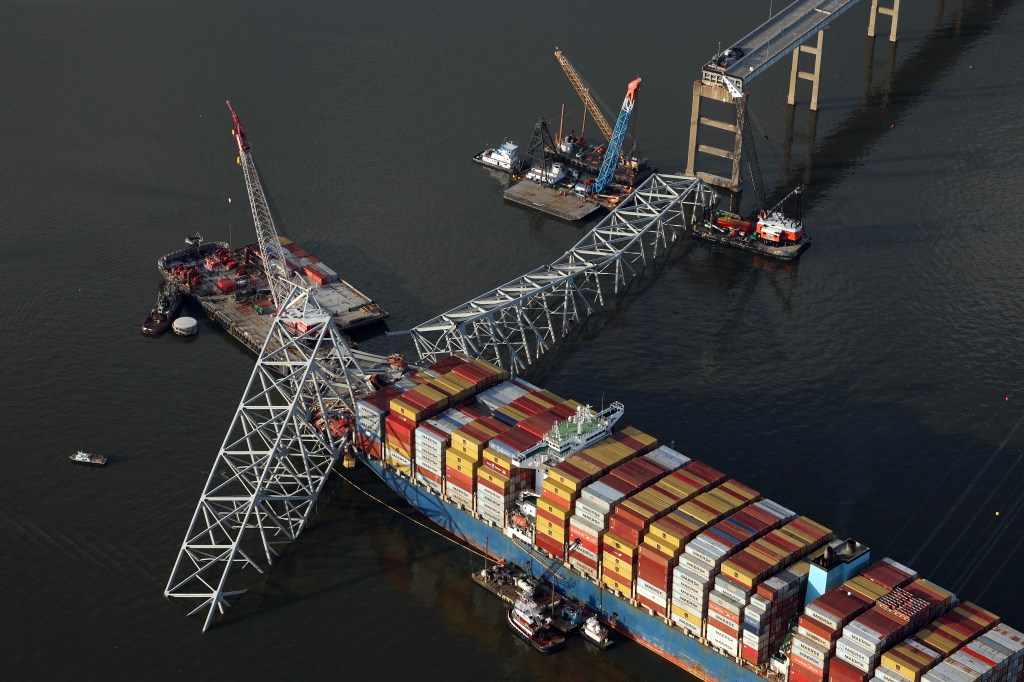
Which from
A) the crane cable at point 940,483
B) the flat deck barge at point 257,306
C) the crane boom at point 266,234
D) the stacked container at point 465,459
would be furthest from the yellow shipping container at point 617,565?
the crane boom at point 266,234

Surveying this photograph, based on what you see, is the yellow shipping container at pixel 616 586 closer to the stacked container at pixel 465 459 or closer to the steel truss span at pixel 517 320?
the stacked container at pixel 465 459

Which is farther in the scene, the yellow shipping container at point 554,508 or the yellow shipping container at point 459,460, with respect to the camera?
the yellow shipping container at point 459,460

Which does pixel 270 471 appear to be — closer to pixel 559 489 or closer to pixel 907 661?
pixel 559 489

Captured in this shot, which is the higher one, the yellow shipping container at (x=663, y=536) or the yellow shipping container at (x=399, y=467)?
the yellow shipping container at (x=663, y=536)

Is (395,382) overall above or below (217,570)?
above

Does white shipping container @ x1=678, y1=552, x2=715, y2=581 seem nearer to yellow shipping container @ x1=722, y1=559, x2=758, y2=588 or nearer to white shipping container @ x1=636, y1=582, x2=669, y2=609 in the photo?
yellow shipping container @ x1=722, y1=559, x2=758, y2=588

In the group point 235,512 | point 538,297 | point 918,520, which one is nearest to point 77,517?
point 235,512

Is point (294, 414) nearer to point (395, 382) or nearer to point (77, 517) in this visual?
point (395, 382)
